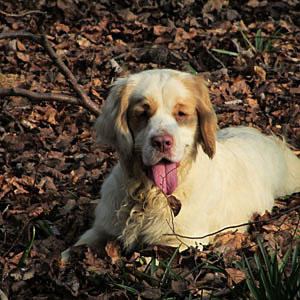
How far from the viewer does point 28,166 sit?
493 cm

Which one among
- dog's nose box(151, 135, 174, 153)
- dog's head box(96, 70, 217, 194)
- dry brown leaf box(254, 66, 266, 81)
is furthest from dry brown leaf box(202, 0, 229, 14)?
dog's nose box(151, 135, 174, 153)

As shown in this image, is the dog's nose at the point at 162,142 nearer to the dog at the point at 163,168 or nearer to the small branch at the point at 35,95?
the dog at the point at 163,168

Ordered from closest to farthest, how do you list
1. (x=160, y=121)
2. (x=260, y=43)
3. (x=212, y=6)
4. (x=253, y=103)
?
1. (x=160, y=121)
2. (x=253, y=103)
3. (x=260, y=43)
4. (x=212, y=6)

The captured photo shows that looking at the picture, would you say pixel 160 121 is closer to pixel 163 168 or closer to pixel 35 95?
pixel 163 168

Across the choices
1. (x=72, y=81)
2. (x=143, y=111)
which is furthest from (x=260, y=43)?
(x=143, y=111)

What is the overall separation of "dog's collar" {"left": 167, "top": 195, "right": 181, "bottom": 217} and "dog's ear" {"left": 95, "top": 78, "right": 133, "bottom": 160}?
0.43m

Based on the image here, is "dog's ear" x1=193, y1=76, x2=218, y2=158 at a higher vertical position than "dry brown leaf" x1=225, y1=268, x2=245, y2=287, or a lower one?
higher

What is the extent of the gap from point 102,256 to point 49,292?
528 millimetres

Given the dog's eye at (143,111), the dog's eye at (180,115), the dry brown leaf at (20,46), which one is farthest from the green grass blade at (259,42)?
the dog's eye at (143,111)

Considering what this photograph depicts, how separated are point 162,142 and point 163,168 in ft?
0.86

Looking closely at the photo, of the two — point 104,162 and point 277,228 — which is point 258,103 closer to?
point 104,162

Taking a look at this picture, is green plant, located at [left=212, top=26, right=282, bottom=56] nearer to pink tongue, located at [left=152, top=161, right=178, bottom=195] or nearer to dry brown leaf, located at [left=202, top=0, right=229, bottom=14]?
dry brown leaf, located at [left=202, top=0, right=229, bottom=14]

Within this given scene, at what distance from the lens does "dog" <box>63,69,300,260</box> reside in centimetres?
325

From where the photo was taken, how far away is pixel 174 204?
3.41m
